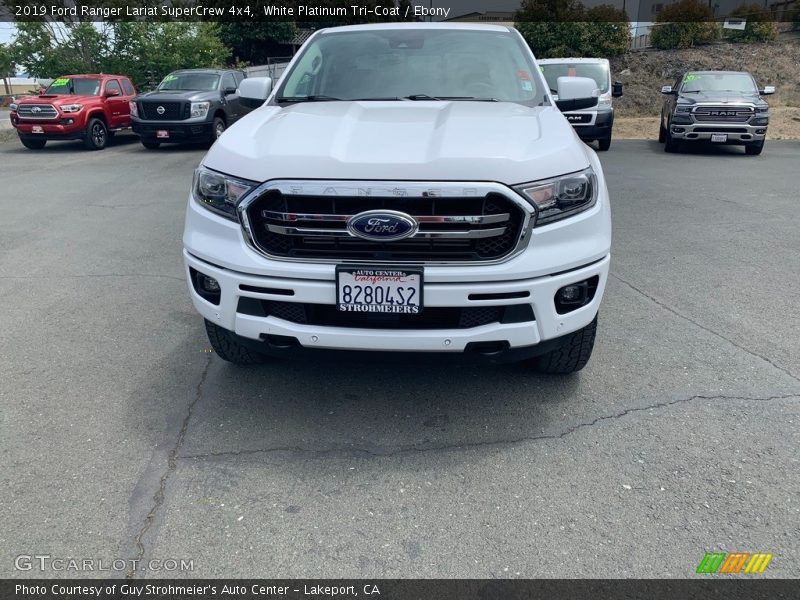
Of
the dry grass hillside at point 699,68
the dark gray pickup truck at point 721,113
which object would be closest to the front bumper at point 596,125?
the dark gray pickup truck at point 721,113

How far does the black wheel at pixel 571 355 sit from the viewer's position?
138 inches

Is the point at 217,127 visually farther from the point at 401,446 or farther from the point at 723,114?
the point at 401,446

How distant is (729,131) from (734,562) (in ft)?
44.7

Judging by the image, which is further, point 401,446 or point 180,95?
point 180,95

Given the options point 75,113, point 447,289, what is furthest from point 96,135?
point 447,289

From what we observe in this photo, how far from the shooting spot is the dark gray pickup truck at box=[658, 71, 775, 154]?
45.6 ft

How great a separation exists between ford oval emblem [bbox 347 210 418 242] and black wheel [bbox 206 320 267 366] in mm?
1035

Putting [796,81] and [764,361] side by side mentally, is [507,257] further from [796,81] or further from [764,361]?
[796,81]


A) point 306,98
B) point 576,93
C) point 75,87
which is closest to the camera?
point 306,98

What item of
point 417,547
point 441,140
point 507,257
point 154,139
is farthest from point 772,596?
point 154,139

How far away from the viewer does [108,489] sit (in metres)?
2.84

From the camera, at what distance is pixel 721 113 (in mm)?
14039

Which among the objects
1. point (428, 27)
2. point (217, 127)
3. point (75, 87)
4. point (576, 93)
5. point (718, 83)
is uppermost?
point (428, 27)

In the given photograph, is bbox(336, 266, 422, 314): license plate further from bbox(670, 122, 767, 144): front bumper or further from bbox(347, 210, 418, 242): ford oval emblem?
bbox(670, 122, 767, 144): front bumper
